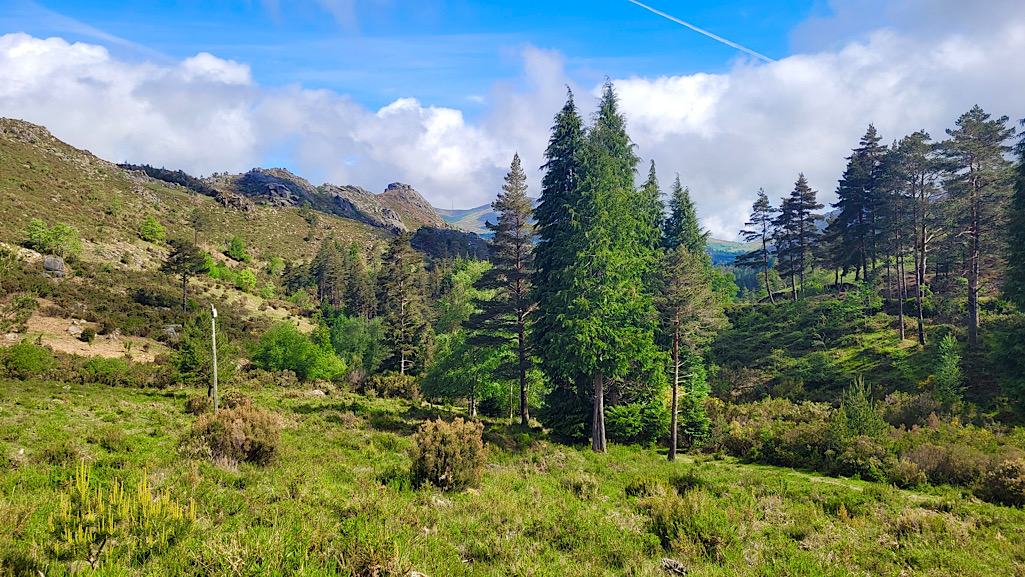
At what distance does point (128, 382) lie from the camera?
27.4 m

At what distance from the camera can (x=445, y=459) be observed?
10.5 meters

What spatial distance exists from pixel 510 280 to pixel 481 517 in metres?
16.2

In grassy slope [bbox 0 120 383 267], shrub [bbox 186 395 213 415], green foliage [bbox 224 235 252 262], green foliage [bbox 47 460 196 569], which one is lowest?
shrub [bbox 186 395 213 415]

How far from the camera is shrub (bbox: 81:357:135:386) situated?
1054 inches

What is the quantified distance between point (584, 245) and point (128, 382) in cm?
3013

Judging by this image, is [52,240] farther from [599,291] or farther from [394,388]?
[599,291]

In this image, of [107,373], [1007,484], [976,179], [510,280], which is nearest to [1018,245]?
[976,179]

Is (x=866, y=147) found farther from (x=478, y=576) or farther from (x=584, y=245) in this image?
(x=478, y=576)

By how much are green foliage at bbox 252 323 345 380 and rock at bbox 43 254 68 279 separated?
25.9 m

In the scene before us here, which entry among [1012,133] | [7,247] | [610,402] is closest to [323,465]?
[610,402]

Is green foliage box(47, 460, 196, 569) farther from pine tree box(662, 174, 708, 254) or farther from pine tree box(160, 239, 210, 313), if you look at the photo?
pine tree box(160, 239, 210, 313)

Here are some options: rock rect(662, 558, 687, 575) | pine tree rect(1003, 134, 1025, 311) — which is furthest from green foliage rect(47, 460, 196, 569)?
pine tree rect(1003, 134, 1025, 311)

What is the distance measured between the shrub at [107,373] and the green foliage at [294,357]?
32.4 ft

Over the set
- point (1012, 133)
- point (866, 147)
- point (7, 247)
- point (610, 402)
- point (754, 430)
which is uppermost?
point (866, 147)
